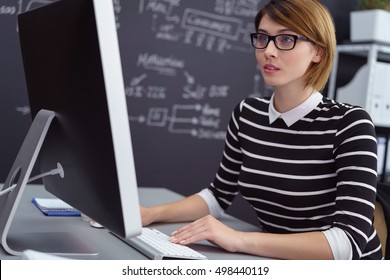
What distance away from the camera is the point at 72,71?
952 mm

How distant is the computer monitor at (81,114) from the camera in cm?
81

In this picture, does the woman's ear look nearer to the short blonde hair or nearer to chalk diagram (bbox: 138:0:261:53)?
the short blonde hair

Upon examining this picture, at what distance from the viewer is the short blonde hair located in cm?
143

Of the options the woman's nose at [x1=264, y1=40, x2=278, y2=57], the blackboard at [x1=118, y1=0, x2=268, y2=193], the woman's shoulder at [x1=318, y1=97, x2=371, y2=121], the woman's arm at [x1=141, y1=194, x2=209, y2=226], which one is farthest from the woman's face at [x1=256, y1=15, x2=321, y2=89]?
the blackboard at [x1=118, y1=0, x2=268, y2=193]

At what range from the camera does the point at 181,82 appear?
317cm

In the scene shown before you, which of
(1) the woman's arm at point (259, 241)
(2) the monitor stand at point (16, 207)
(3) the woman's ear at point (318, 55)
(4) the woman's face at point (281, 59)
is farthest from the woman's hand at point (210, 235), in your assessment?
(3) the woman's ear at point (318, 55)

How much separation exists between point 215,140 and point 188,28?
0.69 meters

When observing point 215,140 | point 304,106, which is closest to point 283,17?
point 304,106

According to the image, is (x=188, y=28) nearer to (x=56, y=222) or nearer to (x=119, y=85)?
(x=56, y=222)

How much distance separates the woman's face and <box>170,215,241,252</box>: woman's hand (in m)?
0.44

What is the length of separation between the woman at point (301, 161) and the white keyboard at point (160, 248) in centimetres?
6

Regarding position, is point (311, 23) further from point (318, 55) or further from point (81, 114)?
point (81, 114)

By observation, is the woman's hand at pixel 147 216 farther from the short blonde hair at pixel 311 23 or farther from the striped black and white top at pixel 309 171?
the short blonde hair at pixel 311 23

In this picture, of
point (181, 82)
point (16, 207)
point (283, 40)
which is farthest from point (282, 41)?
point (181, 82)
